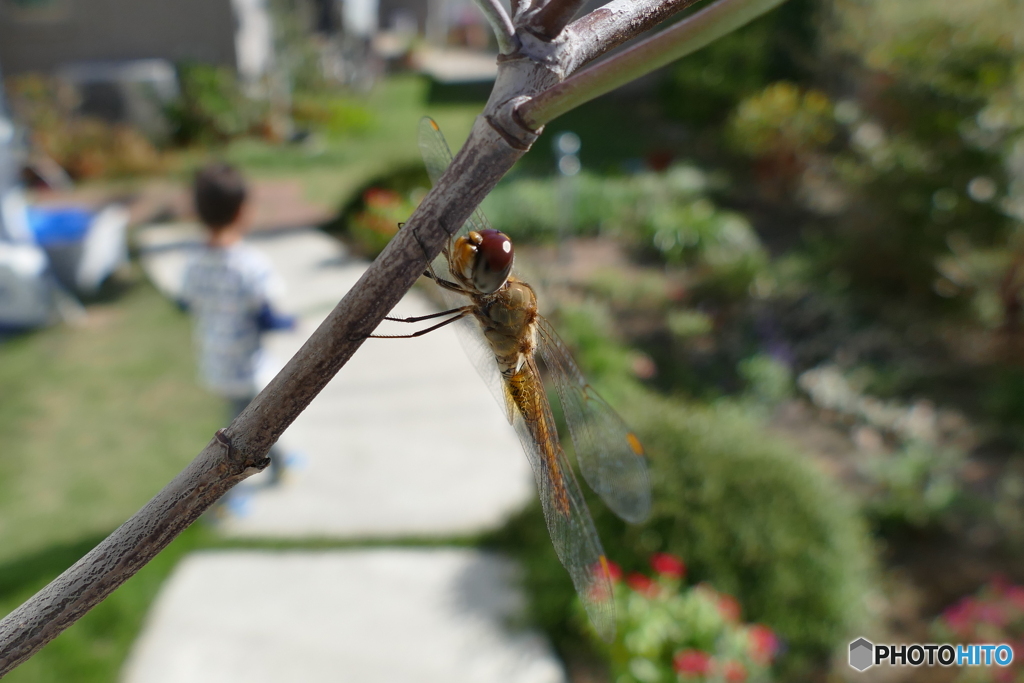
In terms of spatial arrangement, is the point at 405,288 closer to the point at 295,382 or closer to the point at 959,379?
the point at 295,382

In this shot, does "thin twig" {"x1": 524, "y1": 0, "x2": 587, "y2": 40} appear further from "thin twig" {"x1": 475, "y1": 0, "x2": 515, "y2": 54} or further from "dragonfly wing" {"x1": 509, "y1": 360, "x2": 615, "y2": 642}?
"dragonfly wing" {"x1": 509, "y1": 360, "x2": 615, "y2": 642}

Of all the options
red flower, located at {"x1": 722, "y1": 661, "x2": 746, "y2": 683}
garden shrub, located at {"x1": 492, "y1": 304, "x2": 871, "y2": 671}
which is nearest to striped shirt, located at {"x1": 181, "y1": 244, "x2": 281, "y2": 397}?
garden shrub, located at {"x1": 492, "y1": 304, "x2": 871, "y2": 671}

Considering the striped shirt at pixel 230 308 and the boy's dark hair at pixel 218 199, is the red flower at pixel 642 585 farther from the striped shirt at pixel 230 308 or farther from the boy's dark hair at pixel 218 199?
the boy's dark hair at pixel 218 199

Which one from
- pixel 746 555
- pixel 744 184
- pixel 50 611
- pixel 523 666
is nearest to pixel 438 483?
pixel 523 666

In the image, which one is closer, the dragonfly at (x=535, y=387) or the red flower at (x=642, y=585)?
the dragonfly at (x=535, y=387)

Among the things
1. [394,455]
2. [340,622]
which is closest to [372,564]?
[340,622]

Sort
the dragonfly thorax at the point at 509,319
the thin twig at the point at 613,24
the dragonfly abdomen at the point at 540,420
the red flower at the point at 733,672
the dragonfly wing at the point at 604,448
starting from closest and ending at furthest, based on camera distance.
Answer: the thin twig at the point at 613,24 → the dragonfly thorax at the point at 509,319 → the dragonfly abdomen at the point at 540,420 → the dragonfly wing at the point at 604,448 → the red flower at the point at 733,672

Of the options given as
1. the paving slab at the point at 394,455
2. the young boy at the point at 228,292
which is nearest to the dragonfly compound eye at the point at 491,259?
the paving slab at the point at 394,455
